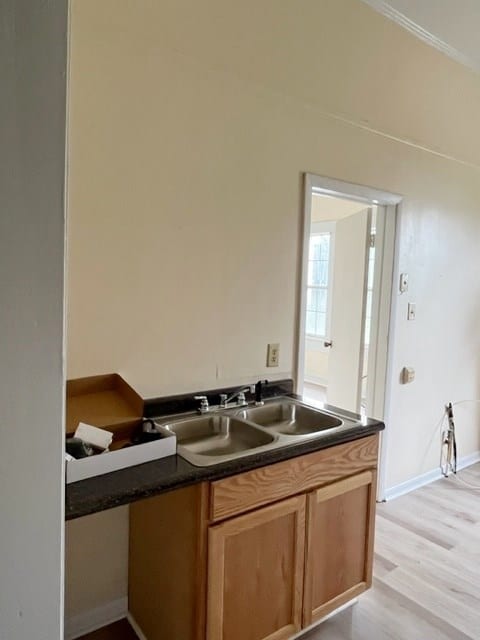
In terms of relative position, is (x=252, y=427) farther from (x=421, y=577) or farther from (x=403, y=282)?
(x=403, y=282)

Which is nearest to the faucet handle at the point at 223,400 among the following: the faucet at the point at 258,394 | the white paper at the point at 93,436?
the faucet at the point at 258,394

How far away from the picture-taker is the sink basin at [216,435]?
1.82 metres

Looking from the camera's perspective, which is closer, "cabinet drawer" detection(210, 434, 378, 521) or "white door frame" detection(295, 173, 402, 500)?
"cabinet drawer" detection(210, 434, 378, 521)

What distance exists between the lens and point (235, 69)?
2.00 m

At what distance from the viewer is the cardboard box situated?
1326 millimetres

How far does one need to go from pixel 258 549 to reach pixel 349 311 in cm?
202

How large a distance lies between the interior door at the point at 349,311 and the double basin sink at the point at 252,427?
3.65 ft

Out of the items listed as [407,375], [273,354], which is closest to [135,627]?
[273,354]

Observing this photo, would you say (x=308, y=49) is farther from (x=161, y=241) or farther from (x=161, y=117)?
(x=161, y=241)

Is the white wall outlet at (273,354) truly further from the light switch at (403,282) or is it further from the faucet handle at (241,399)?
the light switch at (403,282)

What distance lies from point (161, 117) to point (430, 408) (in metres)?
2.71

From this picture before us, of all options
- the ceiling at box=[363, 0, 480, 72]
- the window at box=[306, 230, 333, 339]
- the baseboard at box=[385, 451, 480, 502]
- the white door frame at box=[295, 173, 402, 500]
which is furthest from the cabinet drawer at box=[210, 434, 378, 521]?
the window at box=[306, 230, 333, 339]

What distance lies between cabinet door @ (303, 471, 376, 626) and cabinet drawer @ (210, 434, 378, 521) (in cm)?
5

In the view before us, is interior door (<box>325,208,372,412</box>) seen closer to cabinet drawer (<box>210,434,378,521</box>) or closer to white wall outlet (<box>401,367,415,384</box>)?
white wall outlet (<box>401,367,415,384</box>)
